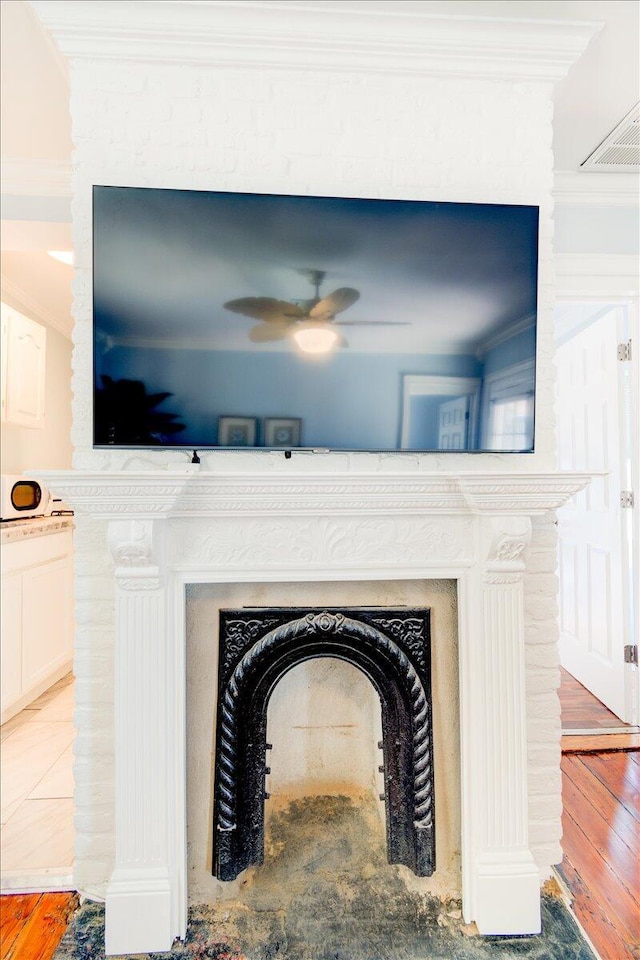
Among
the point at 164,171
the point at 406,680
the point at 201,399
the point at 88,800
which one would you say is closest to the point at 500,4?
the point at 164,171

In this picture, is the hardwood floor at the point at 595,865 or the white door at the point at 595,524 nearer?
the hardwood floor at the point at 595,865

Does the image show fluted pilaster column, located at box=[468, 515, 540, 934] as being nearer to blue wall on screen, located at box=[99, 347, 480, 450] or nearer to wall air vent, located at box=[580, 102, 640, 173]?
blue wall on screen, located at box=[99, 347, 480, 450]

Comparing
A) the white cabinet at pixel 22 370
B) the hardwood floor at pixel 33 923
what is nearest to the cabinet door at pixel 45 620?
the white cabinet at pixel 22 370

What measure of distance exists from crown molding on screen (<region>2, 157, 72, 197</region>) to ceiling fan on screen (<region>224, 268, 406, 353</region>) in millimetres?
1364

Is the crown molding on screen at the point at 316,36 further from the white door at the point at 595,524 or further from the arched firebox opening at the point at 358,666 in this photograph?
the arched firebox opening at the point at 358,666

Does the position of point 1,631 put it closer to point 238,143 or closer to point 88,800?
point 88,800

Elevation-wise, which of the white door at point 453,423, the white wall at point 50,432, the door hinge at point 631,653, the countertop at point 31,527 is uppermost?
the white wall at point 50,432

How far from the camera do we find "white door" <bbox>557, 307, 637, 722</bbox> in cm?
263

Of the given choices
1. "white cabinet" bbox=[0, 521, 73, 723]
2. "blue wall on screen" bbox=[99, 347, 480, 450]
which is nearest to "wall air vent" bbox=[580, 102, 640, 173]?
"blue wall on screen" bbox=[99, 347, 480, 450]

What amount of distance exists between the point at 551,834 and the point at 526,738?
0.34 meters

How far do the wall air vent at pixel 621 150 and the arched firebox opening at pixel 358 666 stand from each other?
6.46 feet

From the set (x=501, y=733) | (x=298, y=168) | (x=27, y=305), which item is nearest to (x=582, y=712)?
(x=501, y=733)

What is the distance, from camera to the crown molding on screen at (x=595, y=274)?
2.35 metres

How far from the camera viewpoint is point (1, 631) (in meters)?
2.61
